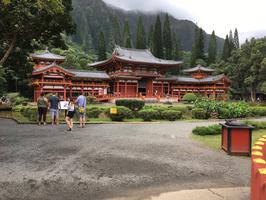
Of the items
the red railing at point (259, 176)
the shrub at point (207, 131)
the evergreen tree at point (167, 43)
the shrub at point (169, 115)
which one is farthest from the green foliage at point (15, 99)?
the evergreen tree at point (167, 43)

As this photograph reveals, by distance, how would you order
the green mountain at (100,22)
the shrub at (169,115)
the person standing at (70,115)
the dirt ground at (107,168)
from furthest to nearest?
1. the green mountain at (100,22)
2. the shrub at (169,115)
3. the person standing at (70,115)
4. the dirt ground at (107,168)

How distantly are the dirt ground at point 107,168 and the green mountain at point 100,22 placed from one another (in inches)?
3867

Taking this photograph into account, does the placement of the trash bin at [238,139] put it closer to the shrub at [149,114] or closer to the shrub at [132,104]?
the shrub at [149,114]

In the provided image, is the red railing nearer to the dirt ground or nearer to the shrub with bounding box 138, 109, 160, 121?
the dirt ground

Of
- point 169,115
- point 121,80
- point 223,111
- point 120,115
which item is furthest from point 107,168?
point 121,80

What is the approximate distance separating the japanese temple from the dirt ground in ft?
81.4

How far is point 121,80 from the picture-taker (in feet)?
131

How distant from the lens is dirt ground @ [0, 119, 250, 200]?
507cm

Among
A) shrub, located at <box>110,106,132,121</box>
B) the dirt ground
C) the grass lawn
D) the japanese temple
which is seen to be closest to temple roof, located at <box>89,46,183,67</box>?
the japanese temple

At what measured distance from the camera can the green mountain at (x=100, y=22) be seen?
390 feet

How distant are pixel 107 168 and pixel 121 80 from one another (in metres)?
33.6

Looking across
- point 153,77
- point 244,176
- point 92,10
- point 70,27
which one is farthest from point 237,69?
point 92,10

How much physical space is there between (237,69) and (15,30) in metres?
44.8

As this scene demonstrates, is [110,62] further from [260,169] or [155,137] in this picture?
[260,169]
